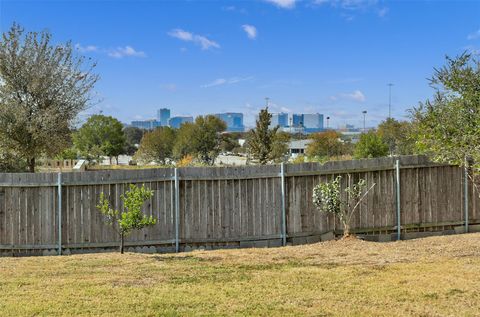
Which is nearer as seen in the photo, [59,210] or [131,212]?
[131,212]

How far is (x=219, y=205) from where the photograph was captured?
9.19 metres

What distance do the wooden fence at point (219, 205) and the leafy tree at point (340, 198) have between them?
0.58ft

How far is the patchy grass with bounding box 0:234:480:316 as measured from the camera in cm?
521

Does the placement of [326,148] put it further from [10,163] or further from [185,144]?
[10,163]

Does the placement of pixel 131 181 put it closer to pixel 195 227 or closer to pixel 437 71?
pixel 195 227

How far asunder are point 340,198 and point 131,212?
164 inches

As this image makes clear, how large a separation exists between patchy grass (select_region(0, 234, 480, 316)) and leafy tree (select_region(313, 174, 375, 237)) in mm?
864

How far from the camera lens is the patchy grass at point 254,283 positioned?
5207mm

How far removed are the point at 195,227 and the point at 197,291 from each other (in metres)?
3.28

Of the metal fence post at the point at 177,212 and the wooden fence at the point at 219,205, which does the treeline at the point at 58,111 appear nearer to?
the wooden fence at the point at 219,205

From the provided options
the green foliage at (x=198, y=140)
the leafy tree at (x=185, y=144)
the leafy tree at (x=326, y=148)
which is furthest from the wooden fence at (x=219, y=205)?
the leafy tree at (x=326, y=148)

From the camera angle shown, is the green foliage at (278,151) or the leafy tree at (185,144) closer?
the green foliage at (278,151)

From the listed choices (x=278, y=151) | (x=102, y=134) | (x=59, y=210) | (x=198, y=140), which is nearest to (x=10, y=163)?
(x=59, y=210)

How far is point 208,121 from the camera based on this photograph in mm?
60750
